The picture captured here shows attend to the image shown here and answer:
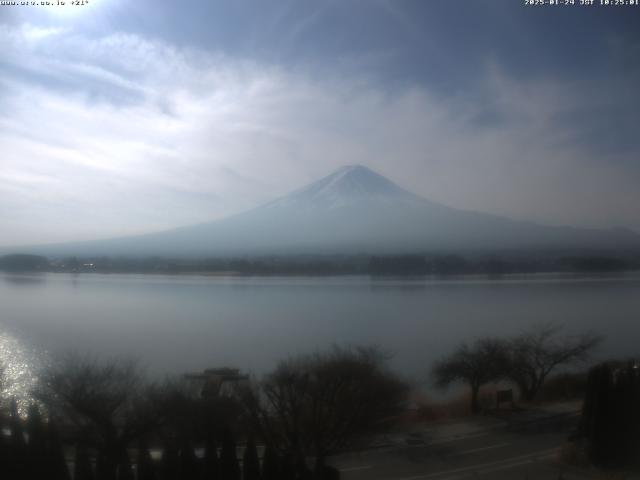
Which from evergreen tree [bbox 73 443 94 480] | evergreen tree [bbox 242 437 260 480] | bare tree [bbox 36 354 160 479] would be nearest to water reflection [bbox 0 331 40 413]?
bare tree [bbox 36 354 160 479]

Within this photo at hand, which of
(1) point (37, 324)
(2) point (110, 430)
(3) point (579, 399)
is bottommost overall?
(3) point (579, 399)

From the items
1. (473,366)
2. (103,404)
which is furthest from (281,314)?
(103,404)

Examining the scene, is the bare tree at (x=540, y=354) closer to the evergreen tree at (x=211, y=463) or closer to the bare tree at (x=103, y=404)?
the evergreen tree at (x=211, y=463)

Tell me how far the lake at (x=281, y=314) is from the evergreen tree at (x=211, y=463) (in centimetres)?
239

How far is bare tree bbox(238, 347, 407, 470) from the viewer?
4.67m

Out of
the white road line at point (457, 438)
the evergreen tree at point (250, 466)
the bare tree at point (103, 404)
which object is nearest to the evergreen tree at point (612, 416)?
the white road line at point (457, 438)

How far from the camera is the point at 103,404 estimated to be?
4477 millimetres

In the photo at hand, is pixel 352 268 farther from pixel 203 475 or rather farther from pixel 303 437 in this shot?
pixel 203 475

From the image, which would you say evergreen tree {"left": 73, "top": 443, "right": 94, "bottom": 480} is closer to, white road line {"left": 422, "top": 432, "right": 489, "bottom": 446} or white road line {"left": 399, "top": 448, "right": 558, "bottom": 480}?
white road line {"left": 399, "top": 448, "right": 558, "bottom": 480}

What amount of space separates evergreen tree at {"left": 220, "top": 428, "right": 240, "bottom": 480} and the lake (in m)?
2.33

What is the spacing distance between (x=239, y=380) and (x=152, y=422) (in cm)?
137

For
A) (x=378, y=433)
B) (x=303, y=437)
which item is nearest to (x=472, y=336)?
(x=378, y=433)

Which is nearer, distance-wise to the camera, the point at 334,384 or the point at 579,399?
the point at 334,384

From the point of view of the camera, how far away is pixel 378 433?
500cm
